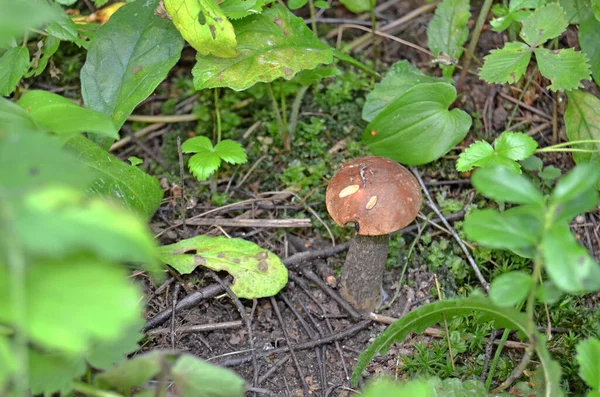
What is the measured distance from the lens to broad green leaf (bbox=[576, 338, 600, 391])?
1424 millimetres

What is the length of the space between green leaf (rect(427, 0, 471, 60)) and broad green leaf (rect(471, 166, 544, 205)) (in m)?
1.72

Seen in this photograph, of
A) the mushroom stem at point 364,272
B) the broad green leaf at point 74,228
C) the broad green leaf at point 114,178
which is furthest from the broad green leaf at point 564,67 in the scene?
the broad green leaf at point 74,228

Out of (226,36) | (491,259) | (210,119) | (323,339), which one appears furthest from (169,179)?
(491,259)

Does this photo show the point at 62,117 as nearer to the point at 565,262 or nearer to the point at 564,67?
the point at 565,262

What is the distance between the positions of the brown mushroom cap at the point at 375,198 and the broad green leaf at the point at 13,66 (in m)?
1.37

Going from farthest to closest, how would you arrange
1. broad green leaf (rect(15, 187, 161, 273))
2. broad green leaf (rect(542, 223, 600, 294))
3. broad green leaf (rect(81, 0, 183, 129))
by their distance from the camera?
broad green leaf (rect(81, 0, 183, 129)) < broad green leaf (rect(542, 223, 600, 294)) < broad green leaf (rect(15, 187, 161, 273))

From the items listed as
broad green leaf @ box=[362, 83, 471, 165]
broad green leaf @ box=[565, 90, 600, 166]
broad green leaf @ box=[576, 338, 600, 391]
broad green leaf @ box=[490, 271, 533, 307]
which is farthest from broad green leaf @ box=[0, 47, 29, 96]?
broad green leaf @ box=[565, 90, 600, 166]

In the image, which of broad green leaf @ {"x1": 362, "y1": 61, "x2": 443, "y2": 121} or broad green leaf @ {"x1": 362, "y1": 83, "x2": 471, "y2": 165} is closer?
broad green leaf @ {"x1": 362, "y1": 83, "x2": 471, "y2": 165}

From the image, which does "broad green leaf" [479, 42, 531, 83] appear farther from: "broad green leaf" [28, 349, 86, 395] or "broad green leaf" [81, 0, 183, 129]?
"broad green leaf" [28, 349, 86, 395]

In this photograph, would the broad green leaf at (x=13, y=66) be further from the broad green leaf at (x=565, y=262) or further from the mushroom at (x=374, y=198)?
Result: the broad green leaf at (x=565, y=262)

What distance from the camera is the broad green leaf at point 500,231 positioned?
48.1 inches

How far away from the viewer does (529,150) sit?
2271mm

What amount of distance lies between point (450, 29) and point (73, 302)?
96.3 inches

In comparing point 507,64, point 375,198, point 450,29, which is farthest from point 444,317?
point 450,29
